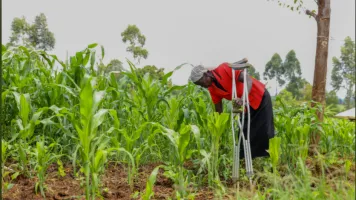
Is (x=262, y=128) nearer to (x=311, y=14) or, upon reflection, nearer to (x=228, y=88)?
(x=228, y=88)

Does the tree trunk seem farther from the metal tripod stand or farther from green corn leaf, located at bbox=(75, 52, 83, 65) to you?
green corn leaf, located at bbox=(75, 52, 83, 65)

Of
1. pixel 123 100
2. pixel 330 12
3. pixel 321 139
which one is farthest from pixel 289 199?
pixel 330 12

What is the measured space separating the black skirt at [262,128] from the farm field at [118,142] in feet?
0.44

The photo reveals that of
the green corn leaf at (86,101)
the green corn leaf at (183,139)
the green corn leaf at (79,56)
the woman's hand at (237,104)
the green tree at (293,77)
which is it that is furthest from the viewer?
the green tree at (293,77)

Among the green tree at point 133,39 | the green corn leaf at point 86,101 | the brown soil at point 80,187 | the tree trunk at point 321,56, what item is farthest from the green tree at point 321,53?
the green tree at point 133,39

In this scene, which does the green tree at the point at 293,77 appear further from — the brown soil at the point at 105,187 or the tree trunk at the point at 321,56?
the brown soil at the point at 105,187

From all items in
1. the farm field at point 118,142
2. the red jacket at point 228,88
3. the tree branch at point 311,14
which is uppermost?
the tree branch at point 311,14

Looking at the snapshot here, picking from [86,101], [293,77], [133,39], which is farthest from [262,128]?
[133,39]

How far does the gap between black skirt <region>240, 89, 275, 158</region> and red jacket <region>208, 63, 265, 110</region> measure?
59 mm

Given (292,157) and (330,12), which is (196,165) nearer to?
(292,157)

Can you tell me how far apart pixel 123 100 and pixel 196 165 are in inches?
31.2

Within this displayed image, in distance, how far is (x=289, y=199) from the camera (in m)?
2.04

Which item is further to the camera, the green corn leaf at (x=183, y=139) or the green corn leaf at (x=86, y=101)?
the green corn leaf at (x=183, y=139)

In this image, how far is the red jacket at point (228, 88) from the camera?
3273 millimetres
